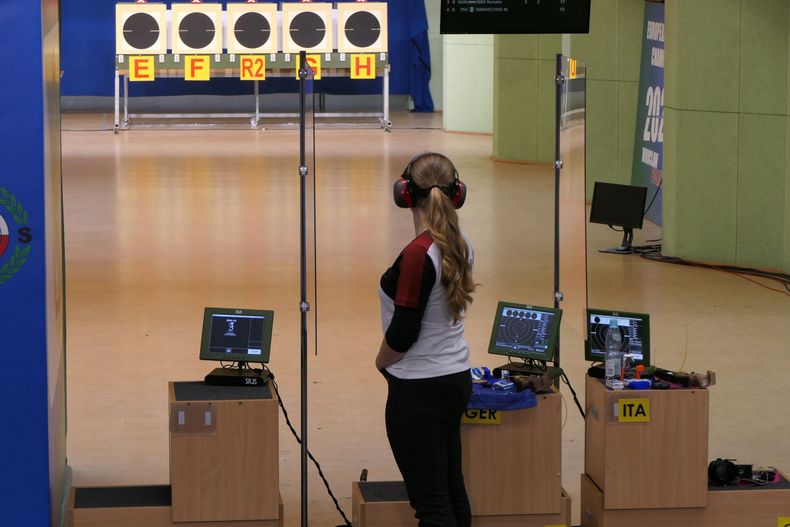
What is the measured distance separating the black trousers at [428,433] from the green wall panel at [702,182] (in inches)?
216

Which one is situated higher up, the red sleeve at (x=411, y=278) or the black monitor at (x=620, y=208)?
the red sleeve at (x=411, y=278)

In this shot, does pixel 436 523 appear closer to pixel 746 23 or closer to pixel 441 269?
pixel 441 269

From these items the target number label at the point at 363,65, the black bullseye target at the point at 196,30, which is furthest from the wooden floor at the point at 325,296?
the black bullseye target at the point at 196,30

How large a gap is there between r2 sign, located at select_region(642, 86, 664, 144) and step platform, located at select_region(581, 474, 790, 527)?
21.1 feet

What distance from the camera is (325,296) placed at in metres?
7.70

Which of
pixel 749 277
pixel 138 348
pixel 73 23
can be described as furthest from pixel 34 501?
pixel 73 23

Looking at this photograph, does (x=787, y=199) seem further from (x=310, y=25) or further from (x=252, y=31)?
(x=252, y=31)

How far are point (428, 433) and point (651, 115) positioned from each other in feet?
25.0

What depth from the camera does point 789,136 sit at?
8.07 meters

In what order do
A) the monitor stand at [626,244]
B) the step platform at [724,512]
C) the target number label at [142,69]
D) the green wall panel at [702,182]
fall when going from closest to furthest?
the step platform at [724,512]
the green wall panel at [702,182]
the monitor stand at [626,244]
the target number label at [142,69]

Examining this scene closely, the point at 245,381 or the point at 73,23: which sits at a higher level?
Answer: the point at 73,23

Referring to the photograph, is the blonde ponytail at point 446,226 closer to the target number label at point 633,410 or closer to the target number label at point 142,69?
the target number label at point 633,410

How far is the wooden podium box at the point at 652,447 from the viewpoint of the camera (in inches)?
150

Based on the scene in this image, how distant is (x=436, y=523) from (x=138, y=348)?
348 cm
